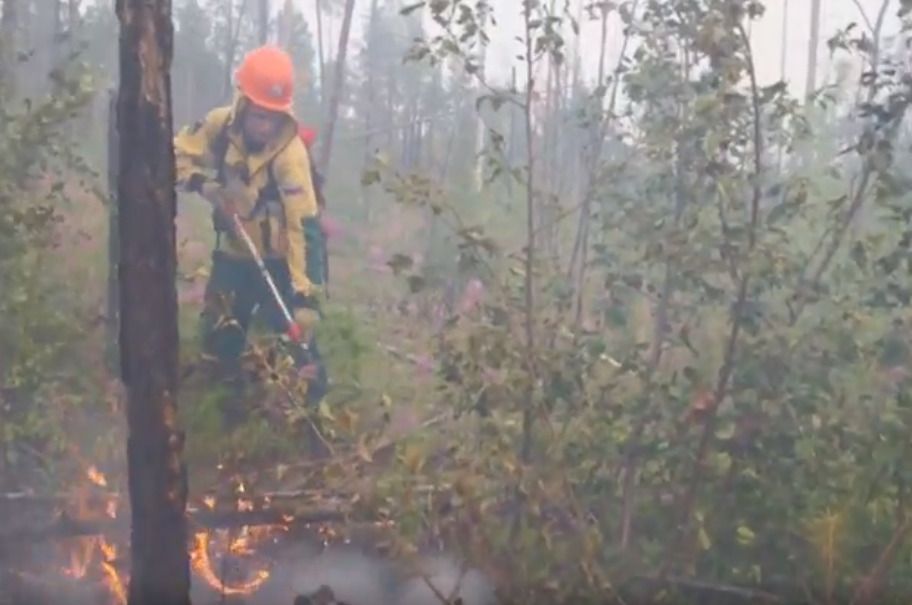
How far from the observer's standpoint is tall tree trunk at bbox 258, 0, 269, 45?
2.20 meters

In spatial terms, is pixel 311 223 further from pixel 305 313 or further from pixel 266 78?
pixel 266 78

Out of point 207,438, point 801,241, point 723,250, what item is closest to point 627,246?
point 723,250

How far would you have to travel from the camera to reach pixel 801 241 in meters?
2.25

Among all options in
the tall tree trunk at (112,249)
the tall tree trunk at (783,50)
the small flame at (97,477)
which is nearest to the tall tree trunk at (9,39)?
the tall tree trunk at (112,249)

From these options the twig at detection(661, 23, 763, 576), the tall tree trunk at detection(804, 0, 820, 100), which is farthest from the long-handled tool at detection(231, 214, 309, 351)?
the tall tree trunk at detection(804, 0, 820, 100)

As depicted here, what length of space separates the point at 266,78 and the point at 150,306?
478mm

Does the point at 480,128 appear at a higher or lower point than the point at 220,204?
higher

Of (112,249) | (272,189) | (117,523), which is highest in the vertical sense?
(272,189)

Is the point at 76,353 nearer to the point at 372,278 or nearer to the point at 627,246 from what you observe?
the point at 372,278

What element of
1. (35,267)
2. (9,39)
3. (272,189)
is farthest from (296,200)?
(9,39)

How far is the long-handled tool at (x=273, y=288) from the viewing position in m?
2.20

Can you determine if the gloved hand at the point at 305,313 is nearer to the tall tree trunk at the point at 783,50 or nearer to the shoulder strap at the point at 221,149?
the shoulder strap at the point at 221,149

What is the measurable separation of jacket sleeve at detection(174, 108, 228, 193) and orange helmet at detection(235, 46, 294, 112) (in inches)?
2.7

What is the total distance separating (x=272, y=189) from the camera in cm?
221
